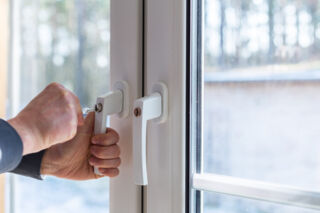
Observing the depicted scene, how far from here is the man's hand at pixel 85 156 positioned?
665mm

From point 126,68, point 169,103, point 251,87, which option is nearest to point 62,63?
point 126,68

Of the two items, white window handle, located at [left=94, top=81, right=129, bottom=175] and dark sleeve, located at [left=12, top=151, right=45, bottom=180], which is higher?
white window handle, located at [left=94, top=81, right=129, bottom=175]

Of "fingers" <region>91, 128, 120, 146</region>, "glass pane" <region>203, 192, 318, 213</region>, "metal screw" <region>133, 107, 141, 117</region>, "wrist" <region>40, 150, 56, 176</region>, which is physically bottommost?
"glass pane" <region>203, 192, 318, 213</region>

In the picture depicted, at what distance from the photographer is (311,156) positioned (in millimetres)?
540

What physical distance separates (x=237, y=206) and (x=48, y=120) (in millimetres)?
340

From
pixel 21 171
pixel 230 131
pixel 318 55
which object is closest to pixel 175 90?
pixel 230 131

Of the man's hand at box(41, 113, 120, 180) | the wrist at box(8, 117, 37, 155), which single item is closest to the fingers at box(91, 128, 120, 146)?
the man's hand at box(41, 113, 120, 180)

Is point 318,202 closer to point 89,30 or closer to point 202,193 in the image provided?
point 202,193

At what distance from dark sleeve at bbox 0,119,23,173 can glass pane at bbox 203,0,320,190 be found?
300 mm

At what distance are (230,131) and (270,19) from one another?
0.61ft

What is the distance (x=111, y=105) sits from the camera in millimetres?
666

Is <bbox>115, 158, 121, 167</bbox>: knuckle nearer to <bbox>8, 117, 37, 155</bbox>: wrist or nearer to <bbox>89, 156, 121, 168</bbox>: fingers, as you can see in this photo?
<bbox>89, 156, 121, 168</bbox>: fingers

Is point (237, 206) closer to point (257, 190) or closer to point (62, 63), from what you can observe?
point (257, 190)

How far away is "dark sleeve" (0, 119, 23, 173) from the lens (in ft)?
1.82
